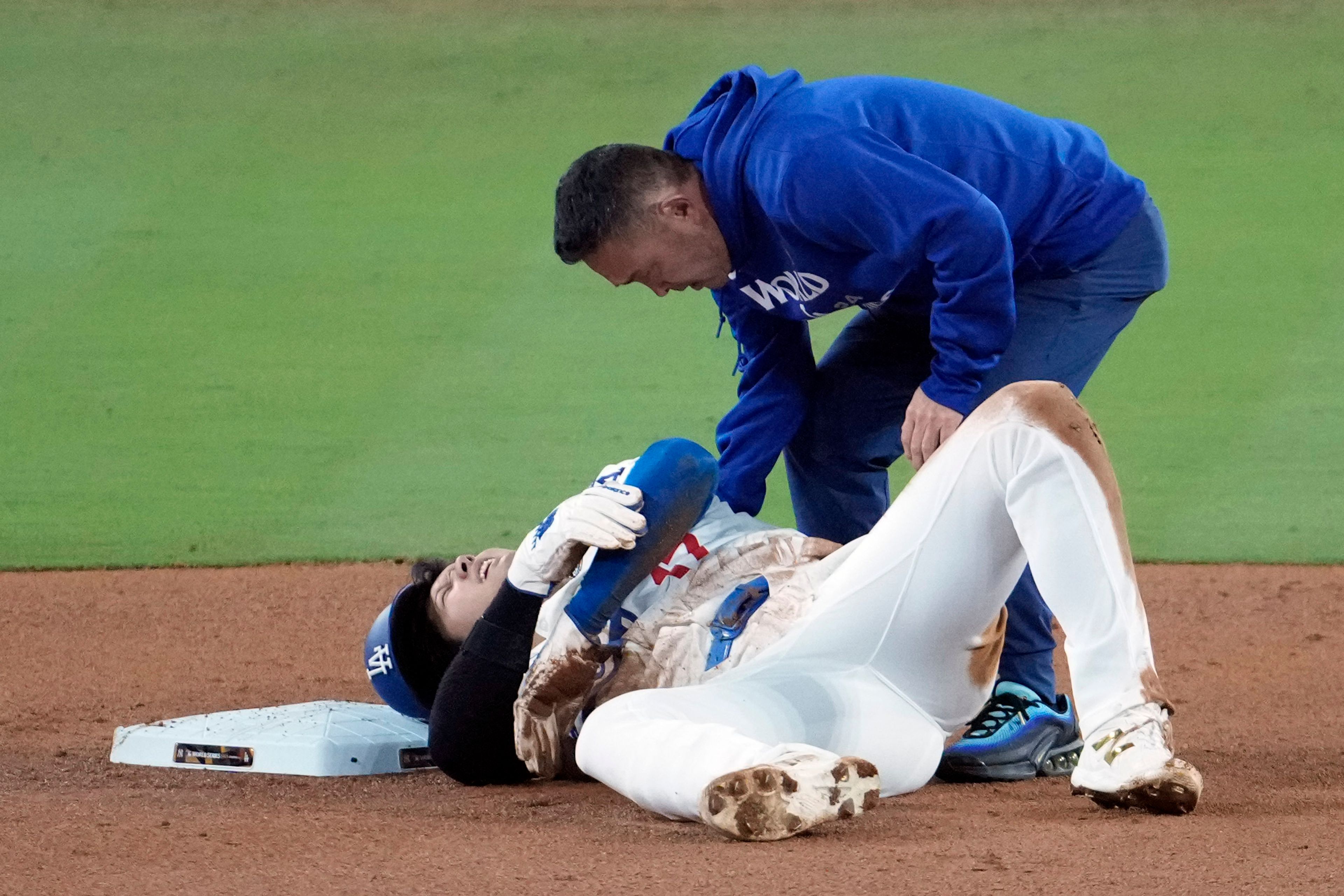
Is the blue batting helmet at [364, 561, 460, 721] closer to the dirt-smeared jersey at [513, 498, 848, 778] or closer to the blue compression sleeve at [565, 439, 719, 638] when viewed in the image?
the dirt-smeared jersey at [513, 498, 848, 778]

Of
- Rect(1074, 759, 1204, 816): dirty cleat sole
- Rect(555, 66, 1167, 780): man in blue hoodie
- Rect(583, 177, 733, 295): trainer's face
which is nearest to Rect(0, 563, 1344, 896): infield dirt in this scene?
Rect(1074, 759, 1204, 816): dirty cleat sole

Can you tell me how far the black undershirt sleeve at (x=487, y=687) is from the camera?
264 cm

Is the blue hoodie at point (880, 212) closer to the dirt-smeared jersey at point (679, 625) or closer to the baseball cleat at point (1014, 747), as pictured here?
the dirt-smeared jersey at point (679, 625)

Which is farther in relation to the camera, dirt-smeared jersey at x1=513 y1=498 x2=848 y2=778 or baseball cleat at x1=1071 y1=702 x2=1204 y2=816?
dirt-smeared jersey at x1=513 y1=498 x2=848 y2=778

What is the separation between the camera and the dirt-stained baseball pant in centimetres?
217

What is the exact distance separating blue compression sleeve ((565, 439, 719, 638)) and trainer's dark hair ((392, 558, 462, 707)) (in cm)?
46

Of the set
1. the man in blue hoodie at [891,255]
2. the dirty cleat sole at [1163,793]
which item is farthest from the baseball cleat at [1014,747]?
the dirty cleat sole at [1163,793]

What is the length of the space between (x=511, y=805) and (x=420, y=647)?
1.53ft

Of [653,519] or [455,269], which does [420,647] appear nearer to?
[653,519]

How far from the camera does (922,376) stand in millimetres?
3197

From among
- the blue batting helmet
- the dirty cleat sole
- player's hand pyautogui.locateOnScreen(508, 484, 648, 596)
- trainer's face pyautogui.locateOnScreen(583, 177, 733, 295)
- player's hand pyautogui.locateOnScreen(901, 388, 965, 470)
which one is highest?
trainer's face pyautogui.locateOnScreen(583, 177, 733, 295)

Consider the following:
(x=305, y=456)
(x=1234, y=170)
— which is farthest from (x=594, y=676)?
(x=1234, y=170)

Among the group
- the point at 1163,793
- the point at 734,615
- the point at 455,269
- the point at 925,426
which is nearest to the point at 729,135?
the point at 925,426

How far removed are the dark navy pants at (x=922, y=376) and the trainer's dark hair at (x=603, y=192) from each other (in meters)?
0.62
